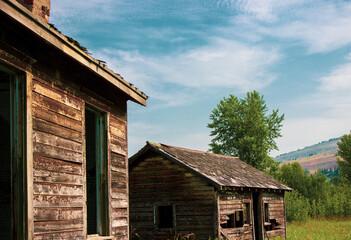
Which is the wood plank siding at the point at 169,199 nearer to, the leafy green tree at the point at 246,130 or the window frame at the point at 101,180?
the window frame at the point at 101,180

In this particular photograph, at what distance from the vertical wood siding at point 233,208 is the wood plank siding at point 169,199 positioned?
2.14 feet

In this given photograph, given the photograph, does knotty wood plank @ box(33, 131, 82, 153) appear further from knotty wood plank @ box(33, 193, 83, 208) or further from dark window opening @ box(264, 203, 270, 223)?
dark window opening @ box(264, 203, 270, 223)

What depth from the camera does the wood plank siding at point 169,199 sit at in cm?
1639

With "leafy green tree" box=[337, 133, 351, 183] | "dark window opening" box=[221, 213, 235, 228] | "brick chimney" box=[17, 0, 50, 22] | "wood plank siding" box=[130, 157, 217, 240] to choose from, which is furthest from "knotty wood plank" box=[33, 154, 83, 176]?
"leafy green tree" box=[337, 133, 351, 183]

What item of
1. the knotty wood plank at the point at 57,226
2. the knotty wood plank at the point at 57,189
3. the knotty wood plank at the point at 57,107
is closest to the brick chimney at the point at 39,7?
the knotty wood plank at the point at 57,107

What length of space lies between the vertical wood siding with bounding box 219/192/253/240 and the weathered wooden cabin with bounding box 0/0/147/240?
905 centimetres

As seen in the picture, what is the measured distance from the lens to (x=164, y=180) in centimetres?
1745

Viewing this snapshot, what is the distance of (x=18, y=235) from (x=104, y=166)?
252 centimetres

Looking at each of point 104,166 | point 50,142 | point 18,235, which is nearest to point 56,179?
point 50,142

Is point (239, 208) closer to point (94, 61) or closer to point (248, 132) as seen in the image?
point (94, 61)

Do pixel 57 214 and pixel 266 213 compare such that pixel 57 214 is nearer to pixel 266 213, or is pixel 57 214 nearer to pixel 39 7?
pixel 39 7

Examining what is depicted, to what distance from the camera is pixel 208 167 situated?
18.6 metres

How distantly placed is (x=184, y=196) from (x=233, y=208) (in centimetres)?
229

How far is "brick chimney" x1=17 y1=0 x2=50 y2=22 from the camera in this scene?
6.58m
